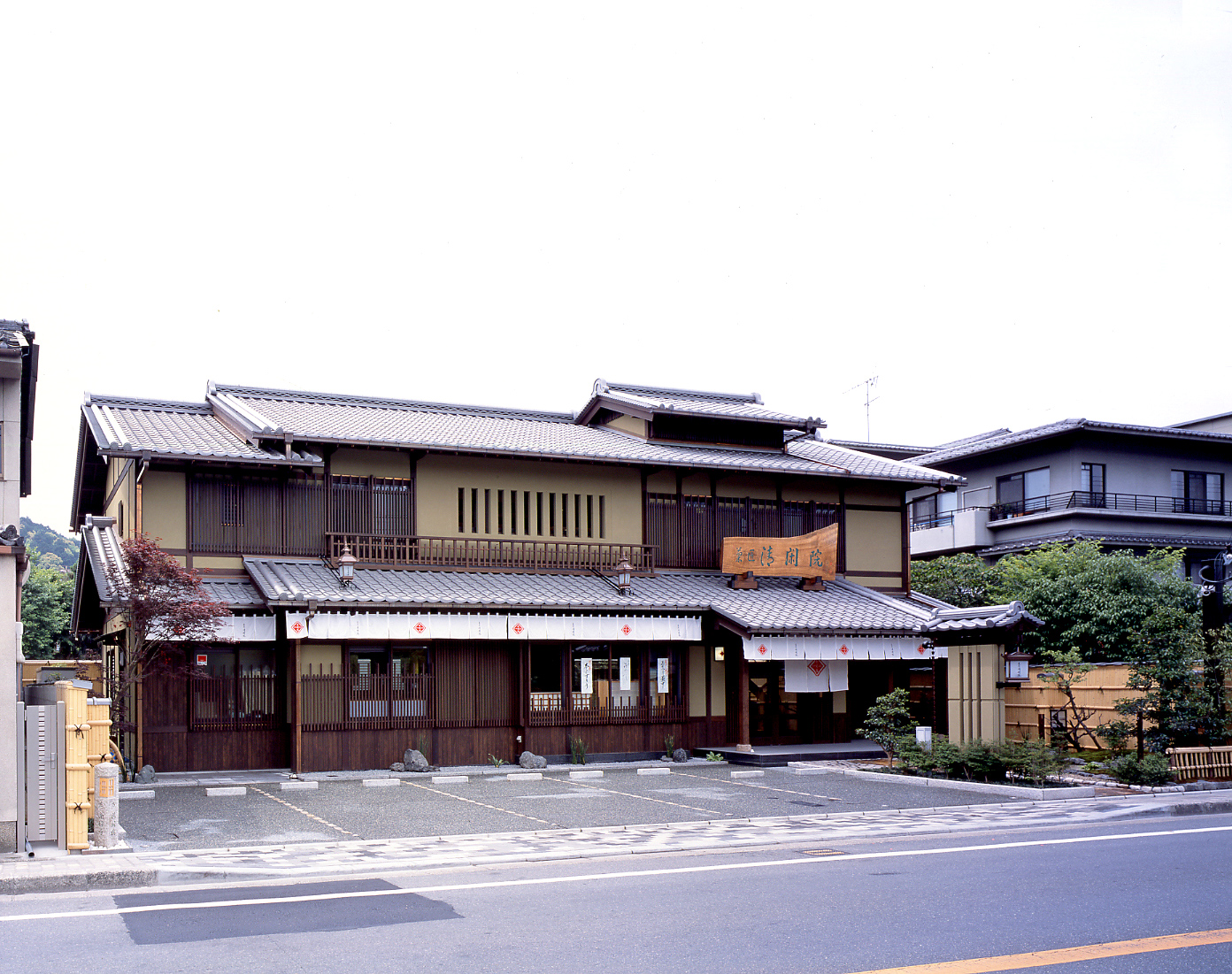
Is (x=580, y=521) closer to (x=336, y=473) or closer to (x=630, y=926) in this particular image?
(x=336, y=473)

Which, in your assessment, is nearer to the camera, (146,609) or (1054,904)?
(1054,904)

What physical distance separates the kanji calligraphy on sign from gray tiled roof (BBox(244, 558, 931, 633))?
0.53 meters

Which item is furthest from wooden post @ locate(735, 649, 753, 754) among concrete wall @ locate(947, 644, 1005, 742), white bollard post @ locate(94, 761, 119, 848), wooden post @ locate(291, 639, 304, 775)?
white bollard post @ locate(94, 761, 119, 848)

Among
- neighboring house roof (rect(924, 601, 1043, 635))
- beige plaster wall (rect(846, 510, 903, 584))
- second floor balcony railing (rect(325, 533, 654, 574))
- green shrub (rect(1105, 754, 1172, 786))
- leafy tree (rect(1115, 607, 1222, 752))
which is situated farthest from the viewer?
beige plaster wall (rect(846, 510, 903, 584))

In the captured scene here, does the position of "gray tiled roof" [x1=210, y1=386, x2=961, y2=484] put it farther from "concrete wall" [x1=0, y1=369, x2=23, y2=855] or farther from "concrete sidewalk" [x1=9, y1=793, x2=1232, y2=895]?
"concrete sidewalk" [x1=9, y1=793, x2=1232, y2=895]

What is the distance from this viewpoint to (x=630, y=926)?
8.97 meters

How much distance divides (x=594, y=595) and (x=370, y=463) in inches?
226

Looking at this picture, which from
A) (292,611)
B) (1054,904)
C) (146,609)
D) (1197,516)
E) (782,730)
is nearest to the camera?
(1054,904)

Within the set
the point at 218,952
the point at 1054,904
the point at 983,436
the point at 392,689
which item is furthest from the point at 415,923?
the point at 983,436

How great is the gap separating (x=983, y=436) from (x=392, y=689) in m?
33.8

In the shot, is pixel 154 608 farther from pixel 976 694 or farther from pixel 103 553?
pixel 976 694

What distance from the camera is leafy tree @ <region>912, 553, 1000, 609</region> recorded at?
36.8 meters

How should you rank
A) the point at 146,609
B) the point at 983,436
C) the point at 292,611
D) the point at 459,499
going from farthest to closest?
the point at 983,436 < the point at 459,499 < the point at 292,611 < the point at 146,609

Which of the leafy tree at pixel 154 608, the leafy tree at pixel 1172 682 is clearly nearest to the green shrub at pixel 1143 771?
the leafy tree at pixel 1172 682
